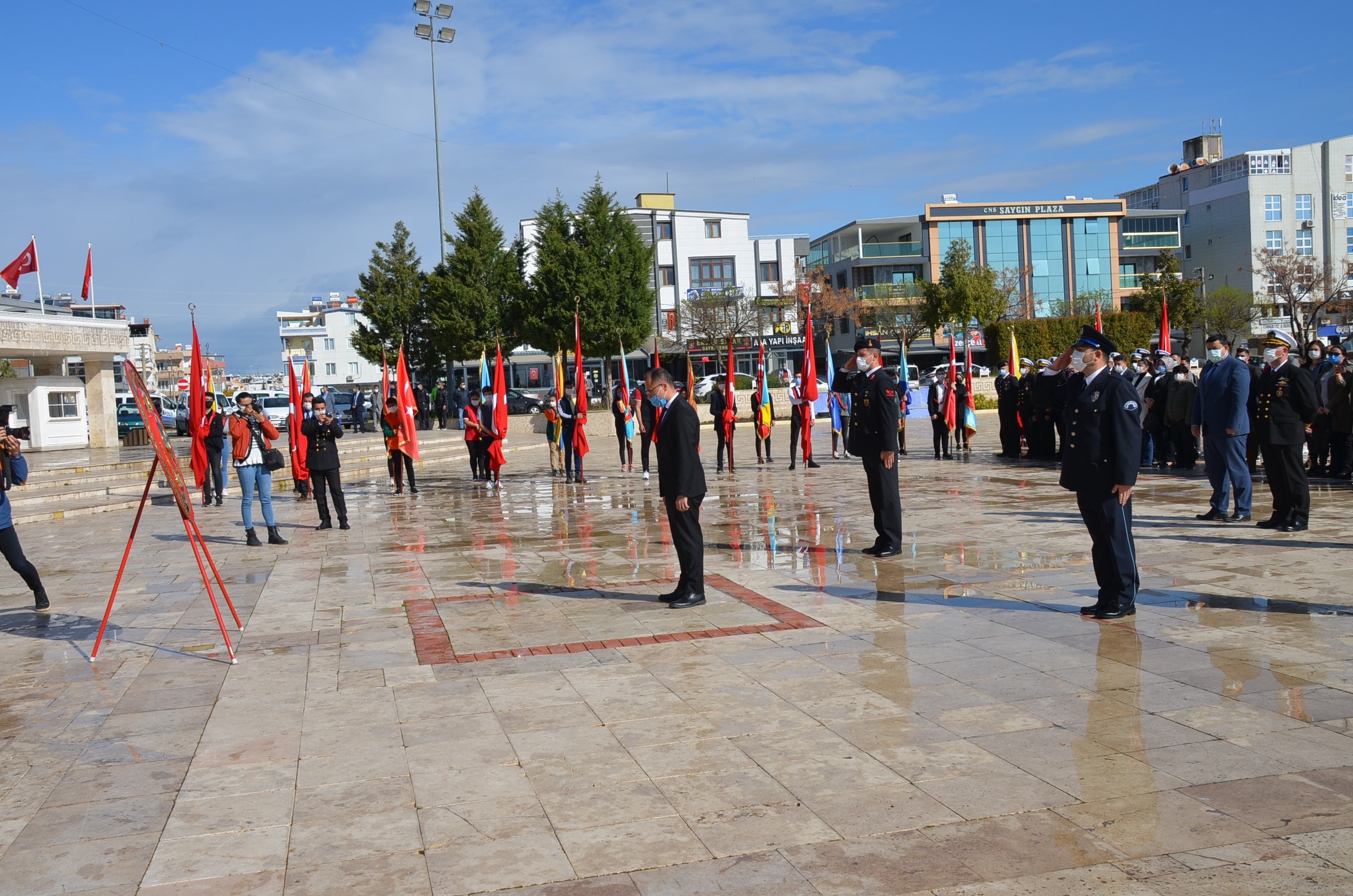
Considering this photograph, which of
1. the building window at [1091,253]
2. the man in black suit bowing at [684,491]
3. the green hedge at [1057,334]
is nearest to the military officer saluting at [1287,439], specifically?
the man in black suit bowing at [684,491]

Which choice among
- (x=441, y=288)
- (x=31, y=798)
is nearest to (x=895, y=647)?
(x=31, y=798)

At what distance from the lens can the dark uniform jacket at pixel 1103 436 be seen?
7.06 meters

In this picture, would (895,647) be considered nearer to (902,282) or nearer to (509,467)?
→ (509,467)

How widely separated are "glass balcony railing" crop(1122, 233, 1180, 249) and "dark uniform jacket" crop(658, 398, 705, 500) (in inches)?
2990

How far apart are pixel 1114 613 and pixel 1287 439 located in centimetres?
480

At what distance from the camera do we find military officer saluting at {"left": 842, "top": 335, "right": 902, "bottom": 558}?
32.2 ft

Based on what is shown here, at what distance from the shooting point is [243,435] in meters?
12.5

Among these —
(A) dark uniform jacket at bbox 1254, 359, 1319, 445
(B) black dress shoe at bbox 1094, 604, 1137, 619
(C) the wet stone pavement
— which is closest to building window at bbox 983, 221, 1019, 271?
(A) dark uniform jacket at bbox 1254, 359, 1319, 445

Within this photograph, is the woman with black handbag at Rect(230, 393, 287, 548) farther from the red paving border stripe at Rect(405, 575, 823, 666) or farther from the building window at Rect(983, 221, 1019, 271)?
the building window at Rect(983, 221, 1019, 271)

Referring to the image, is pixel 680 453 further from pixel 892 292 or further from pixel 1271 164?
pixel 1271 164

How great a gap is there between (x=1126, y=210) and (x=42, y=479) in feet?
241

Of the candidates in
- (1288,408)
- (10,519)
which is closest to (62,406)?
(10,519)

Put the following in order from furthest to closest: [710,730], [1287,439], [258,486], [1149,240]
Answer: [1149,240]
[258,486]
[1287,439]
[710,730]

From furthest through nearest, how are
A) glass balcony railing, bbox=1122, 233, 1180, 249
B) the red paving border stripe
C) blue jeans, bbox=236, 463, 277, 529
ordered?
glass balcony railing, bbox=1122, 233, 1180, 249 → blue jeans, bbox=236, 463, 277, 529 → the red paving border stripe
